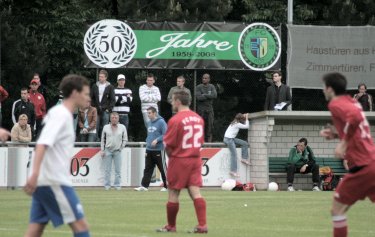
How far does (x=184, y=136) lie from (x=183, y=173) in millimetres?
522

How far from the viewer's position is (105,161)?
26.9 metres

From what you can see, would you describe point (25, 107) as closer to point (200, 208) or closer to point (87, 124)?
point (87, 124)

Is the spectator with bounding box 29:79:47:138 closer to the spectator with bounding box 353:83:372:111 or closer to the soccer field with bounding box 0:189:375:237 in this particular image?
the soccer field with bounding box 0:189:375:237

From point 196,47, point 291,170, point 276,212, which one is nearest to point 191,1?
point 196,47

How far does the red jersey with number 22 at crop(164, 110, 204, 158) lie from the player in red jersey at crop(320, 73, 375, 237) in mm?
3498

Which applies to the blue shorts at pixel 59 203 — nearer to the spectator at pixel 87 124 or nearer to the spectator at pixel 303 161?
the spectator at pixel 87 124

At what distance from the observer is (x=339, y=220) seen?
12.0m

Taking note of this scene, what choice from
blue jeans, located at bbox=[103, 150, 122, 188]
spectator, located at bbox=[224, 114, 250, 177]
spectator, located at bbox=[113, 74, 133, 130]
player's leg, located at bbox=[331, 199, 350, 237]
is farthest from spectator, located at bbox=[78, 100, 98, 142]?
player's leg, located at bbox=[331, 199, 350, 237]

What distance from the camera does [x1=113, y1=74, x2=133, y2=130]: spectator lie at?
89.5ft

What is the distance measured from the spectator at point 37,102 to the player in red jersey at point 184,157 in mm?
12837

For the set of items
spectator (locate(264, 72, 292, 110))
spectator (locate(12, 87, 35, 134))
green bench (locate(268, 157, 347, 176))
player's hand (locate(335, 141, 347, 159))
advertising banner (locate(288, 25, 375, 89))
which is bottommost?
green bench (locate(268, 157, 347, 176))

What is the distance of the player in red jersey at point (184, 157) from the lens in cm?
1507

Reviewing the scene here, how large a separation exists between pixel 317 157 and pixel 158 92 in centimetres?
516

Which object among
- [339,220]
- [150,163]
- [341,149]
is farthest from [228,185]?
[341,149]
